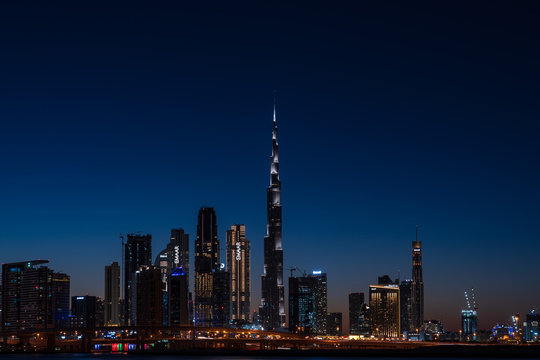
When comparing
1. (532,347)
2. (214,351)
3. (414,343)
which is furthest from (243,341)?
(532,347)

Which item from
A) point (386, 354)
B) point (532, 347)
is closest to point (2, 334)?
point (386, 354)

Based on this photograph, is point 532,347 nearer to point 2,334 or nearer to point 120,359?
point 120,359

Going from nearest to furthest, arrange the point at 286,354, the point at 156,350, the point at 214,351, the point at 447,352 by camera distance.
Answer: the point at 447,352
the point at 286,354
the point at 214,351
the point at 156,350

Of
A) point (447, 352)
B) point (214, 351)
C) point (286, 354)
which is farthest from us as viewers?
point (214, 351)

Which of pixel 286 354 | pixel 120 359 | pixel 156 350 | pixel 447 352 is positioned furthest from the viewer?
pixel 156 350

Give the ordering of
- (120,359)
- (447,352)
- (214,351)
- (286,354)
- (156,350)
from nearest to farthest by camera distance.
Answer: (120,359), (447,352), (286,354), (214,351), (156,350)

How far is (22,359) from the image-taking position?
148 metres

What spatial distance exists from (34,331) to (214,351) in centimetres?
5326

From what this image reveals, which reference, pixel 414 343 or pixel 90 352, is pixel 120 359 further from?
pixel 414 343

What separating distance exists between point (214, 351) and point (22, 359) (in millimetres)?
50286

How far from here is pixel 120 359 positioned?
144375mm

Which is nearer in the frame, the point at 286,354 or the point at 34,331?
the point at 286,354

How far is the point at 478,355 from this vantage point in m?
152

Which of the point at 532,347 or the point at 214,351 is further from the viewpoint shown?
the point at 214,351
